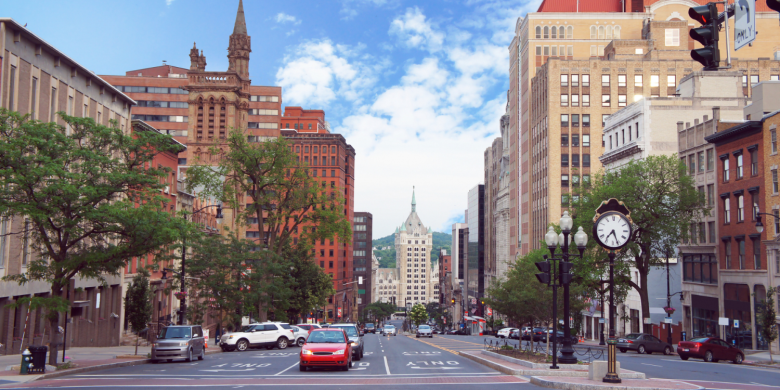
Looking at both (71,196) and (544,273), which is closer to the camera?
(71,196)

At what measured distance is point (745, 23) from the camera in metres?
10.2

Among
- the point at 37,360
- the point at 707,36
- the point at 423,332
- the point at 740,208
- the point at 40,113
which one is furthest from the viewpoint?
the point at 423,332

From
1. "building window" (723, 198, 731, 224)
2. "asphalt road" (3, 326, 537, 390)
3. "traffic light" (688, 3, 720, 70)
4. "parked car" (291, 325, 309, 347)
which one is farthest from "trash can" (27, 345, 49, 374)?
"building window" (723, 198, 731, 224)

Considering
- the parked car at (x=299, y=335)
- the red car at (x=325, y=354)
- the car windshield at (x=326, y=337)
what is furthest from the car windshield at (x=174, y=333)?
the parked car at (x=299, y=335)

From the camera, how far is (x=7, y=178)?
22812 millimetres

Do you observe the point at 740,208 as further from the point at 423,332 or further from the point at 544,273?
the point at 423,332

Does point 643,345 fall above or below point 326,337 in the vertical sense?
below

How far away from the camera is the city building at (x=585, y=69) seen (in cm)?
9850

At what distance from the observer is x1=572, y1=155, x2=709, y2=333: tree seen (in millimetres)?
49156

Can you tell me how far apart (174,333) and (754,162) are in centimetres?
4379

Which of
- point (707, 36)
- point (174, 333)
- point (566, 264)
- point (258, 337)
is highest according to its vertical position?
point (707, 36)

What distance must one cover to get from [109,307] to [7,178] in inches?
1052

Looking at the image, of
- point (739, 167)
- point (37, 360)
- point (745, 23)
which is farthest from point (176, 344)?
point (739, 167)

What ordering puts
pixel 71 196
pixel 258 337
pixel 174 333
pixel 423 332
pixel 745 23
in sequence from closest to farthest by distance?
1. pixel 745 23
2. pixel 71 196
3. pixel 174 333
4. pixel 258 337
5. pixel 423 332
